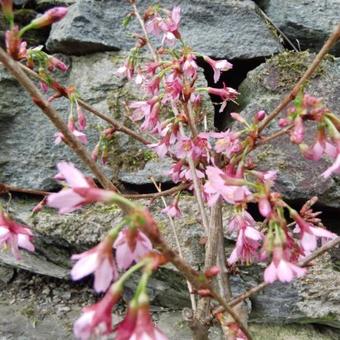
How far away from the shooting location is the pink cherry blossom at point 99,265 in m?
0.54

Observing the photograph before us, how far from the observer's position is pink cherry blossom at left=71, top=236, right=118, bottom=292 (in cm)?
54

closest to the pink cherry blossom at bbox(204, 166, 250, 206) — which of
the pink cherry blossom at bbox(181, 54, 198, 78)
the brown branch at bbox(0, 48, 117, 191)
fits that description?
the brown branch at bbox(0, 48, 117, 191)

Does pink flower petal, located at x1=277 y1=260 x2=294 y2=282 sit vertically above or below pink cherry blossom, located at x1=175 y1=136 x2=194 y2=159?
above

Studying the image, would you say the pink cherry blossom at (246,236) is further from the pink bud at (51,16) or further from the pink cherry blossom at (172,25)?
the pink cherry blossom at (172,25)

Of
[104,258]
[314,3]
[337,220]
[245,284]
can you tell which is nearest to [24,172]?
[245,284]

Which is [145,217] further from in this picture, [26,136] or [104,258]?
[26,136]

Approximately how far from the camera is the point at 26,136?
5.99 ft

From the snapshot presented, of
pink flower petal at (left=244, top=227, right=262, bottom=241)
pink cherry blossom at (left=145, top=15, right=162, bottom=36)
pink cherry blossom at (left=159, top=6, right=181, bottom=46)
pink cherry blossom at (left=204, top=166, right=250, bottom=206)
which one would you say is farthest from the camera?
pink cherry blossom at (left=145, top=15, right=162, bottom=36)

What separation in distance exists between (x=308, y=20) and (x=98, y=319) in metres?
1.90

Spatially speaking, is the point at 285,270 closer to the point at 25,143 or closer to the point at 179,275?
the point at 179,275

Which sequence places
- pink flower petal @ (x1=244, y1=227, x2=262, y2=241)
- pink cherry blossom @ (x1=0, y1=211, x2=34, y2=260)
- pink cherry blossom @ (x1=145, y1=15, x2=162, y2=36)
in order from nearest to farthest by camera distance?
pink cherry blossom @ (x1=0, y1=211, x2=34, y2=260), pink flower petal @ (x1=244, y1=227, x2=262, y2=241), pink cherry blossom @ (x1=145, y1=15, x2=162, y2=36)

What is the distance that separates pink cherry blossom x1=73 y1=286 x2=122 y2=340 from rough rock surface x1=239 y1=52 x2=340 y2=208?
1.19 meters

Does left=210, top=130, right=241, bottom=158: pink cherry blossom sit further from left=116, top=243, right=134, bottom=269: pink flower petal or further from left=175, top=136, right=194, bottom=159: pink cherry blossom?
left=116, top=243, right=134, bottom=269: pink flower petal

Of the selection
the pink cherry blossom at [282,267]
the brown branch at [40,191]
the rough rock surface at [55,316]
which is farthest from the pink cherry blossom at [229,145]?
the rough rock surface at [55,316]
